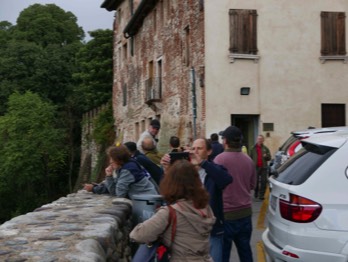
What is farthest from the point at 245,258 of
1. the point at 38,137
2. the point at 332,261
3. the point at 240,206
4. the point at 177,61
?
the point at 38,137

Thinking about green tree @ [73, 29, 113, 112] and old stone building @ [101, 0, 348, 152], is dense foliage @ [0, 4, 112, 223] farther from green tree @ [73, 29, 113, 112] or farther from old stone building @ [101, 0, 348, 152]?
old stone building @ [101, 0, 348, 152]

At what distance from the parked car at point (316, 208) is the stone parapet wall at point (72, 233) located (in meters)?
1.67

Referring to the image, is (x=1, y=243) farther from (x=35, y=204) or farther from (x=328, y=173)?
(x=35, y=204)

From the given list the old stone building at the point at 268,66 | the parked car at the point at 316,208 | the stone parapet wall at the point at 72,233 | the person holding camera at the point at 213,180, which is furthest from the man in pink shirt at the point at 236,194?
the old stone building at the point at 268,66

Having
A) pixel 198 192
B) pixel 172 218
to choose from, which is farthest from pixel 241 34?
pixel 172 218

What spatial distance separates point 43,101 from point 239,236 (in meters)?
42.5

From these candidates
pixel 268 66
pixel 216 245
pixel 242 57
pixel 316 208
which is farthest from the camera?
pixel 268 66

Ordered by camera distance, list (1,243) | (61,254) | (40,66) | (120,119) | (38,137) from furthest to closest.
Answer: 1. (40,66)
2. (38,137)
3. (120,119)
4. (1,243)
5. (61,254)

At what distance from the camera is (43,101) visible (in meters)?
47.3

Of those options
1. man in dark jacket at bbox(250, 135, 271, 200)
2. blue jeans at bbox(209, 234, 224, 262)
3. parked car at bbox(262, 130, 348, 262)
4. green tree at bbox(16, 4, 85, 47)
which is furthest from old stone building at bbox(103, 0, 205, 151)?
green tree at bbox(16, 4, 85, 47)

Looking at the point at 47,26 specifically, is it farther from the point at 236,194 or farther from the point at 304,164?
the point at 304,164

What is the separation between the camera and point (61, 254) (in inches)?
177

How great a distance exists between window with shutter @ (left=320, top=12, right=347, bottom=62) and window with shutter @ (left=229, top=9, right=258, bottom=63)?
2.57m

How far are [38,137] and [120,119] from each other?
8623mm
